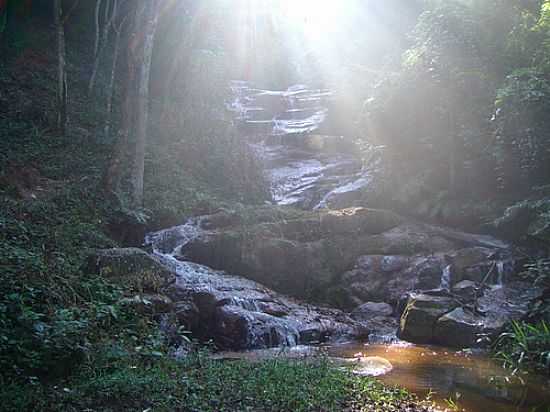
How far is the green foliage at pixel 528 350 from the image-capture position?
7930mm

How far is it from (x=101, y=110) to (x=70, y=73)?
3.69m

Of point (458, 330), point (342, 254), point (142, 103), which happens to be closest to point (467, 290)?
point (458, 330)

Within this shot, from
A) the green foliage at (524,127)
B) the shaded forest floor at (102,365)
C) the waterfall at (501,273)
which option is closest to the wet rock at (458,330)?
the waterfall at (501,273)

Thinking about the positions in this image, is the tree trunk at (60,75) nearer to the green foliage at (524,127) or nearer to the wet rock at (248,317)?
the wet rock at (248,317)

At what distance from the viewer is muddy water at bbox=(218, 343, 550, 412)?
673 centimetres

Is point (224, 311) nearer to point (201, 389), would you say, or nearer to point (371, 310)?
point (371, 310)

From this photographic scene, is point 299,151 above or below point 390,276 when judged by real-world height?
above

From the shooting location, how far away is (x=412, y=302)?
10.9 m

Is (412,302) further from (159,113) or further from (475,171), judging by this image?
(159,113)

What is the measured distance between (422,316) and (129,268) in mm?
5413

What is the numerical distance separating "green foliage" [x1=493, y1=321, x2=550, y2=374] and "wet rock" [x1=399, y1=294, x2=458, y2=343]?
63.4 inches

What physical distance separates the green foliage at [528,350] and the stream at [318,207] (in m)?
0.22

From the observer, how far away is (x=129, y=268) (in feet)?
32.5

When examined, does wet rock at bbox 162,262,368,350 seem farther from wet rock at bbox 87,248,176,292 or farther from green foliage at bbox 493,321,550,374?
green foliage at bbox 493,321,550,374
